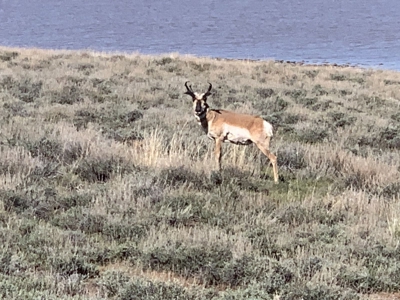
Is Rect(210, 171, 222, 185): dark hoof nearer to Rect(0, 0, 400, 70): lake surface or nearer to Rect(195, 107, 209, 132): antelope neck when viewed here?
Rect(195, 107, 209, 132): antelope neck

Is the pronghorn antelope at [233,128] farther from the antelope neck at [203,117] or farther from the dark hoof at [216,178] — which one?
the dark hoof at [216,178]

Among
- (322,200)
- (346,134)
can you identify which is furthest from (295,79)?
(322,200)

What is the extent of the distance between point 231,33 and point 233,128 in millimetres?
52521

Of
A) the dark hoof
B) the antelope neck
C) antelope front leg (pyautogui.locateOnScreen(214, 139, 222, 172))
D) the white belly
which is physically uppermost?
the antelope neck

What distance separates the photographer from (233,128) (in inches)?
341

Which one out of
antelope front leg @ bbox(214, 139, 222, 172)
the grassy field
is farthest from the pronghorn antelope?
the grassy field

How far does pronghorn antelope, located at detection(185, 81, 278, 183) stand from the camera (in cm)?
Result: 859

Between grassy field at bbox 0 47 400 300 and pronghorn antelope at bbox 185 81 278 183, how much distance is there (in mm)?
307

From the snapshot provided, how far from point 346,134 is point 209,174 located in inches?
217

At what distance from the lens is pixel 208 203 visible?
6629mm

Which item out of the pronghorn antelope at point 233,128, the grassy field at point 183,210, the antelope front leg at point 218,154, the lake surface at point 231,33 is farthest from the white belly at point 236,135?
the lake surface at point 231,33

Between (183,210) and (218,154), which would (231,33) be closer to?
(218,154)

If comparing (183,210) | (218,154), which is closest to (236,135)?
(218,154)

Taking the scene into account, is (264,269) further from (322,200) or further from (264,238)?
(322,200)
